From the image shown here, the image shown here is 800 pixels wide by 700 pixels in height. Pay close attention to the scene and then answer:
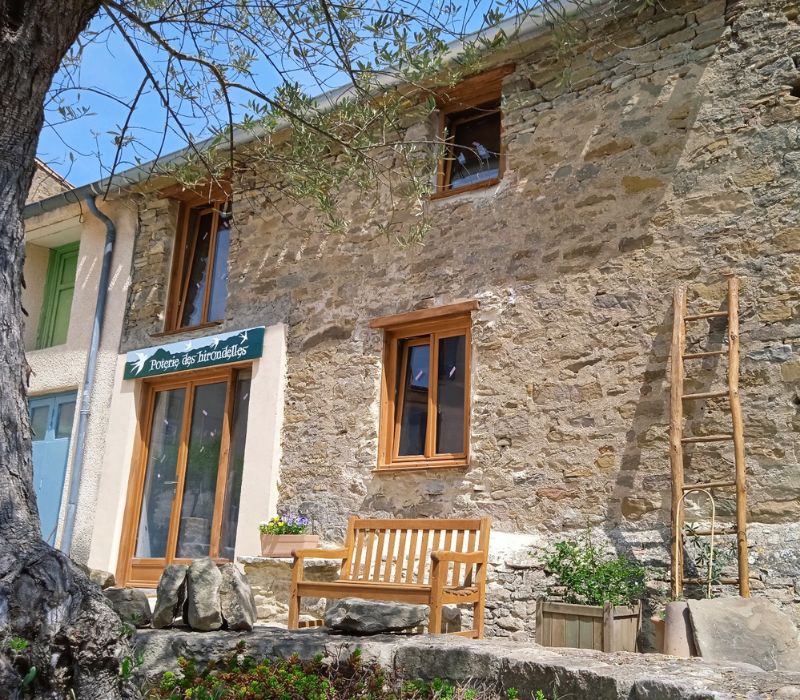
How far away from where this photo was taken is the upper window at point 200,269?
30.7ft

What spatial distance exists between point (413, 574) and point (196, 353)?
13.0 feet

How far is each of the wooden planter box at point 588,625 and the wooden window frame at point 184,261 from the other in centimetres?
528

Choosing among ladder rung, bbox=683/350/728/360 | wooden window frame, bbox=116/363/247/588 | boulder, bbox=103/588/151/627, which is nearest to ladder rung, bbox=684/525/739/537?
ladder rung, bbox=683/350/728/360

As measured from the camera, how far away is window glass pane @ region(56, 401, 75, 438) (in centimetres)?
985

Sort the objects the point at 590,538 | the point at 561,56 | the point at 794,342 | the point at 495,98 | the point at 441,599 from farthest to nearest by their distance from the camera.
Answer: the point at 495,98 → the point at 561,56 → the point at 590,538 → the point at 794,342 → the point at 441,599

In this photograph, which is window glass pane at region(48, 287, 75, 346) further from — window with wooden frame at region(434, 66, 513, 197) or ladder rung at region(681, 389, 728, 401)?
ladder rung at region(681, 389, 728, 401)

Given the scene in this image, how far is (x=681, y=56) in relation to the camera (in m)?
6.54

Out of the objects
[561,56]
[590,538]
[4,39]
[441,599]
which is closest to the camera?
[4,39]

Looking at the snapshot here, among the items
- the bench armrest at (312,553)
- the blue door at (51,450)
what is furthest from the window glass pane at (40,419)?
the bench armrest at (312,553)

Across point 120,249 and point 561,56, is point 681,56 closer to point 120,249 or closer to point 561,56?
point 561,56

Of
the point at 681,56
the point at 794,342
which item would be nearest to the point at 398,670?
the point at 794,342

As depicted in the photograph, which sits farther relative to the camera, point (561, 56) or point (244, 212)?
point (244, 212)

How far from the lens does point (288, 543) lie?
7273mm

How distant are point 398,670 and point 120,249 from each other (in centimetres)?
764
